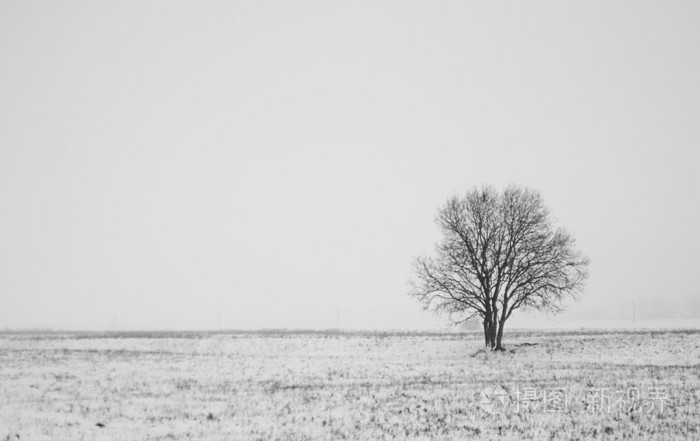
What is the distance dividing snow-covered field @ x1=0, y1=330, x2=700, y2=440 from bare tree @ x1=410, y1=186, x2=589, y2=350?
12.1 feet

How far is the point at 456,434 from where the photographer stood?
13211 mm

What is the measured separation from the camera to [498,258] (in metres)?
36.4

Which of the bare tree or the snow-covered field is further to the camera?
the bare tree

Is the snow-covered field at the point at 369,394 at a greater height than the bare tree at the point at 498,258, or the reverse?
the bare tree at the point at 498,258

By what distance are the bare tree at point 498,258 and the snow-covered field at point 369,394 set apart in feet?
12.1

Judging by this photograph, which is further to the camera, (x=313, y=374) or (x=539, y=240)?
(x=539, y=240)

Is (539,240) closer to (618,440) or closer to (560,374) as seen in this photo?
(560,374)

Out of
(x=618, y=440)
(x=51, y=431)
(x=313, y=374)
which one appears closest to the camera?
(x=618, y=440)

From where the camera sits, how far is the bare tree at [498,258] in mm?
36281

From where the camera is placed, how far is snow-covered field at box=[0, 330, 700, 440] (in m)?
13.9

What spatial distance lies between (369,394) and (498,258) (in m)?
19.8

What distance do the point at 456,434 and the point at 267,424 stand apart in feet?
17.8

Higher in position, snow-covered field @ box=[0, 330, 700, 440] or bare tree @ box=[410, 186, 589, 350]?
bare tree @ box=[410, 186, 589, 350]

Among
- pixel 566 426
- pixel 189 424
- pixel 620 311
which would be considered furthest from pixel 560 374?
pixel 620 311
